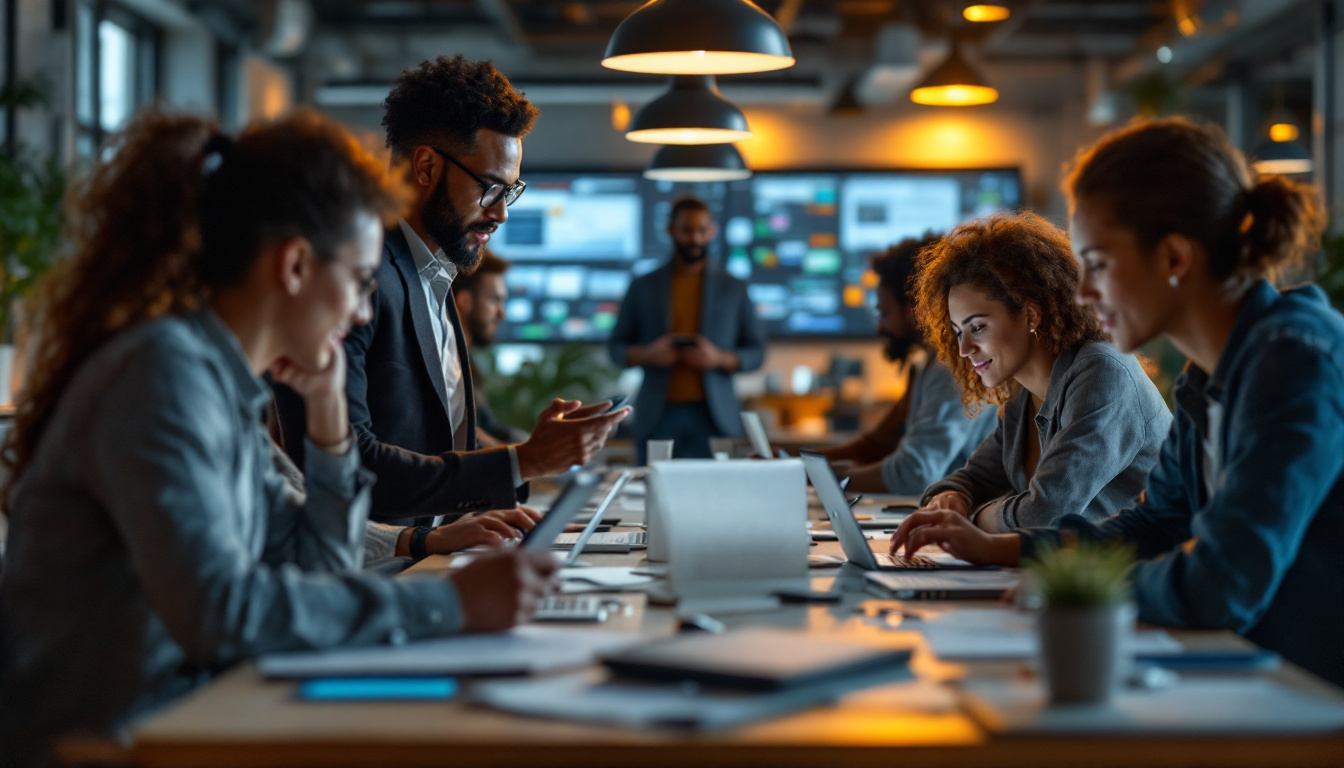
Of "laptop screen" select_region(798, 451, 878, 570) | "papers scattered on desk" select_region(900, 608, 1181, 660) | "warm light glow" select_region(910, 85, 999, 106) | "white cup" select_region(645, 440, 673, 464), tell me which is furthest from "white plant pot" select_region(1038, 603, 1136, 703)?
"warm light glow" select_region(910, 85, 999, 106)

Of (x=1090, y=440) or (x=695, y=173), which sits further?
(x=695, y=173)

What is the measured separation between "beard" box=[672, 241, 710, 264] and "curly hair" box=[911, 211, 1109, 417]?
300 cm

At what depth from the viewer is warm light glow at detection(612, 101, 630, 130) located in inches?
323

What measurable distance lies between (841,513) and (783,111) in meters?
7.21

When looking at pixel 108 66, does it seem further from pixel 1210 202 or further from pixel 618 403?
pixel 1210 202

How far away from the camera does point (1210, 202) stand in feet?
5.02

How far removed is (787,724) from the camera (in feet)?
3.35

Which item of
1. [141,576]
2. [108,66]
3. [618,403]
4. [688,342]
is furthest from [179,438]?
[108,66]

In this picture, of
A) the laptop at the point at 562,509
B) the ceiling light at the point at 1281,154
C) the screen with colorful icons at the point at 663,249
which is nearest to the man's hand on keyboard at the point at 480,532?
the laptop at the point at 562,509

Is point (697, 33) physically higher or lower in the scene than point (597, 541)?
higher

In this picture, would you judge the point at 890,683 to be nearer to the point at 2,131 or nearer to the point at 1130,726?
the point at 1130,726

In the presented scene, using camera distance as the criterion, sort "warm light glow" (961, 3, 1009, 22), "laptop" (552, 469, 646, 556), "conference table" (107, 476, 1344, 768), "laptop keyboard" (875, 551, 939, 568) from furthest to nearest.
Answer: "warm light glow" (961, 3, 1009, 22)
"laptop" (552, 469, 646, 556)
"laptop keyboard" (875, 551, 939, 568)
"conference table" (107, 476, 1344, 768)

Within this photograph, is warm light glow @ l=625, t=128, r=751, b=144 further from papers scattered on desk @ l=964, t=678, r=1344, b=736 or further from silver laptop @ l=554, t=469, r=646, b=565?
papers scattered on desk @ l=964, t=678, r=1344, b=736

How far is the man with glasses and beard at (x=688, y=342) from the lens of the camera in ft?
17.2
